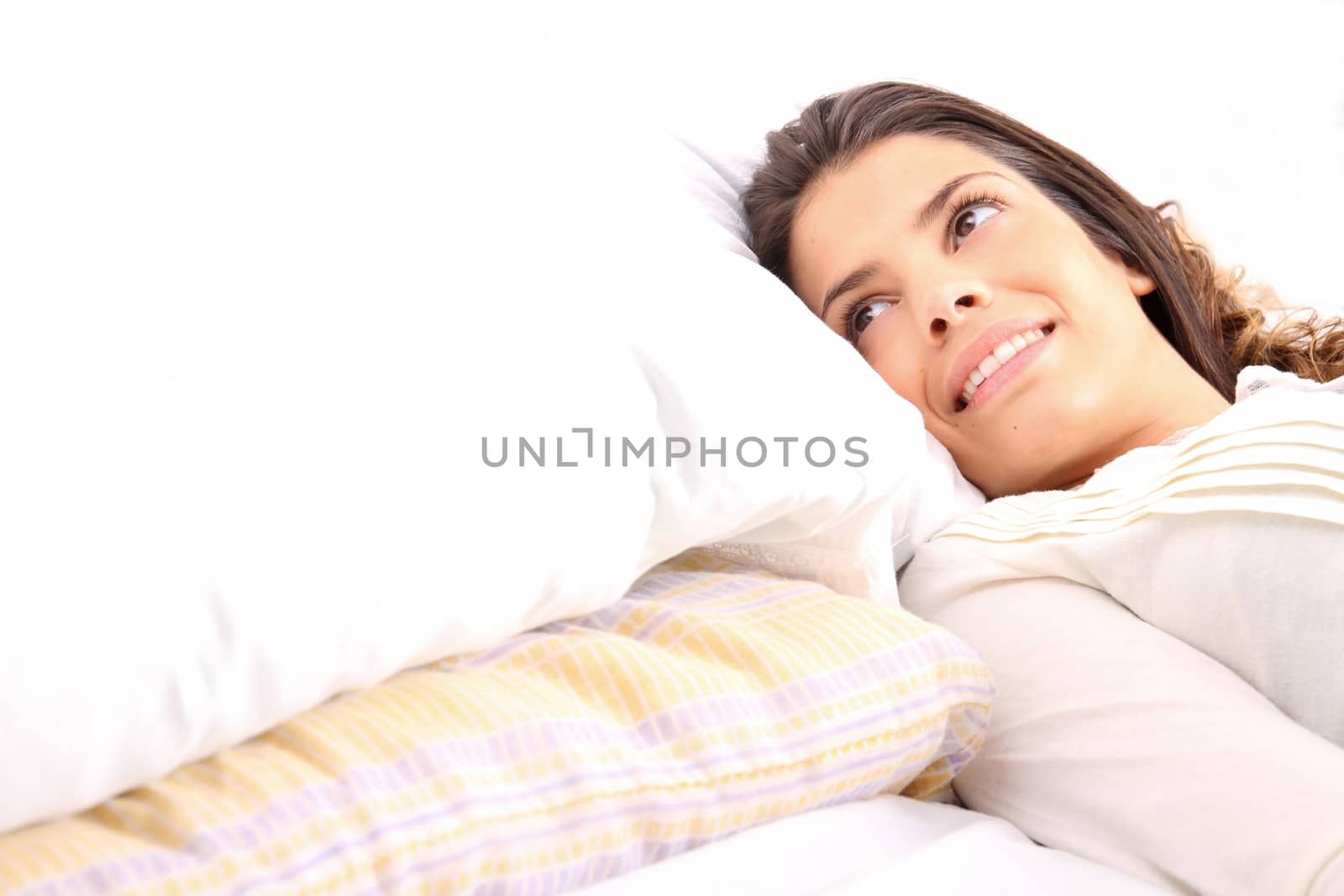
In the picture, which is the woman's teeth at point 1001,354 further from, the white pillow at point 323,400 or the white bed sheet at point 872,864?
the white bed sheet at point 872,864

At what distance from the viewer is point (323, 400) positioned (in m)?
0.60

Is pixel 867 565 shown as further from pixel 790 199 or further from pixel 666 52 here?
pixel 666 52

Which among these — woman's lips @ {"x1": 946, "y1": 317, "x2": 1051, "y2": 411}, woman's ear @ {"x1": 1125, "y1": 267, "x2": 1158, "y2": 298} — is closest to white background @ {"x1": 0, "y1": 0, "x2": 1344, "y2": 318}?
woman's ear @ {"x1": 1125, "y1": 267, "x2": 1158, "y2": 298}

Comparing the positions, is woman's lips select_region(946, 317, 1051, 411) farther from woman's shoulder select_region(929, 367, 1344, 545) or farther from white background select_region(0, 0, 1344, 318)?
white background select_region(0, 0, 1344, 318)

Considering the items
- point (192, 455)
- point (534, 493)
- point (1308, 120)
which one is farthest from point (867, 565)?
point (1308, 120)

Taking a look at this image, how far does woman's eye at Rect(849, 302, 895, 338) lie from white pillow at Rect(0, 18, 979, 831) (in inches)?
12.7

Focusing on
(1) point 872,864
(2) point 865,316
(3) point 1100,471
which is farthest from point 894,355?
(1) point 872,864

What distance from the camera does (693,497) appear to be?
72cm

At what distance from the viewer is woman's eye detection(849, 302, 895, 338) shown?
125 cm

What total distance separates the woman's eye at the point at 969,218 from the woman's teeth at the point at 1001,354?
13 cm

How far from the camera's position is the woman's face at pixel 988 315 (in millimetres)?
1166

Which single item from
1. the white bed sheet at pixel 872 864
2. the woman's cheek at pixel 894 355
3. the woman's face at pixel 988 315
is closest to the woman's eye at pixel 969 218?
the woman's face at pixel 988 315

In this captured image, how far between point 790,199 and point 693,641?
2.44 feet

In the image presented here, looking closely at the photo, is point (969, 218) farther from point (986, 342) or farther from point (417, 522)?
point (417, 522)
